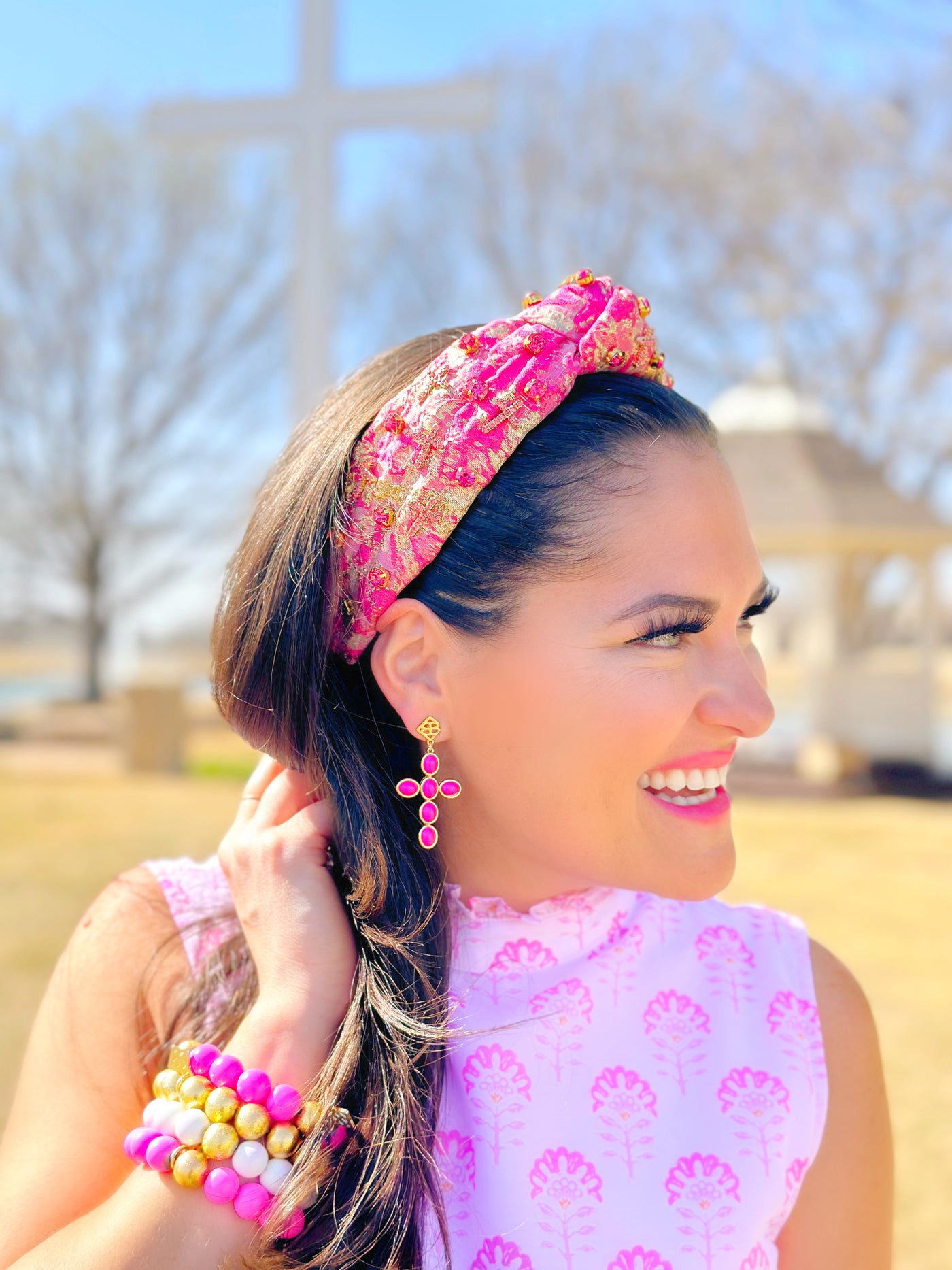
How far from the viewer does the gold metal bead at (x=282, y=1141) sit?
1175mm

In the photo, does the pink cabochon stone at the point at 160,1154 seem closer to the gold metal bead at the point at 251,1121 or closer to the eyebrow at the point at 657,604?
the gold metal bead at the point at 251,1121

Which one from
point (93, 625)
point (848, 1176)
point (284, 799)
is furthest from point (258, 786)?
point (93, 625)

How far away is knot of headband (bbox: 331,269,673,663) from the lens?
126 centimetres

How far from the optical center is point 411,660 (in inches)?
52.8

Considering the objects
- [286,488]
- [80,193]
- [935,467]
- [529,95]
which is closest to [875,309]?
→ [935,467]

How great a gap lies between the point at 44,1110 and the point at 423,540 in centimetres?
79

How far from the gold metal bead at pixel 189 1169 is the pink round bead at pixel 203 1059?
0.08 m

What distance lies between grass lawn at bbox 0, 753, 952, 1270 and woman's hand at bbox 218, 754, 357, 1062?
7.99ft

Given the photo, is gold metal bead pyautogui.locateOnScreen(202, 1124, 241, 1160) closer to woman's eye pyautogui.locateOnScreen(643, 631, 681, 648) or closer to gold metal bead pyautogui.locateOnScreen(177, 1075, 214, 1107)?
gold metal bead pyautogui.locateOnScreen(177, 1075, 214, 1107)

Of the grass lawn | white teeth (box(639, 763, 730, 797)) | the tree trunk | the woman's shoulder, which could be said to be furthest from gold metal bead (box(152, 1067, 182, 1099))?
the tree trunk

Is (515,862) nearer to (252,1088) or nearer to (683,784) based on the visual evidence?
(683,784)

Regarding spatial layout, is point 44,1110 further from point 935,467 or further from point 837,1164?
point 935,467

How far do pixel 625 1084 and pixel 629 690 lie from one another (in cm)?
47

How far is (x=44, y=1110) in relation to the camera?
51.7 inches
